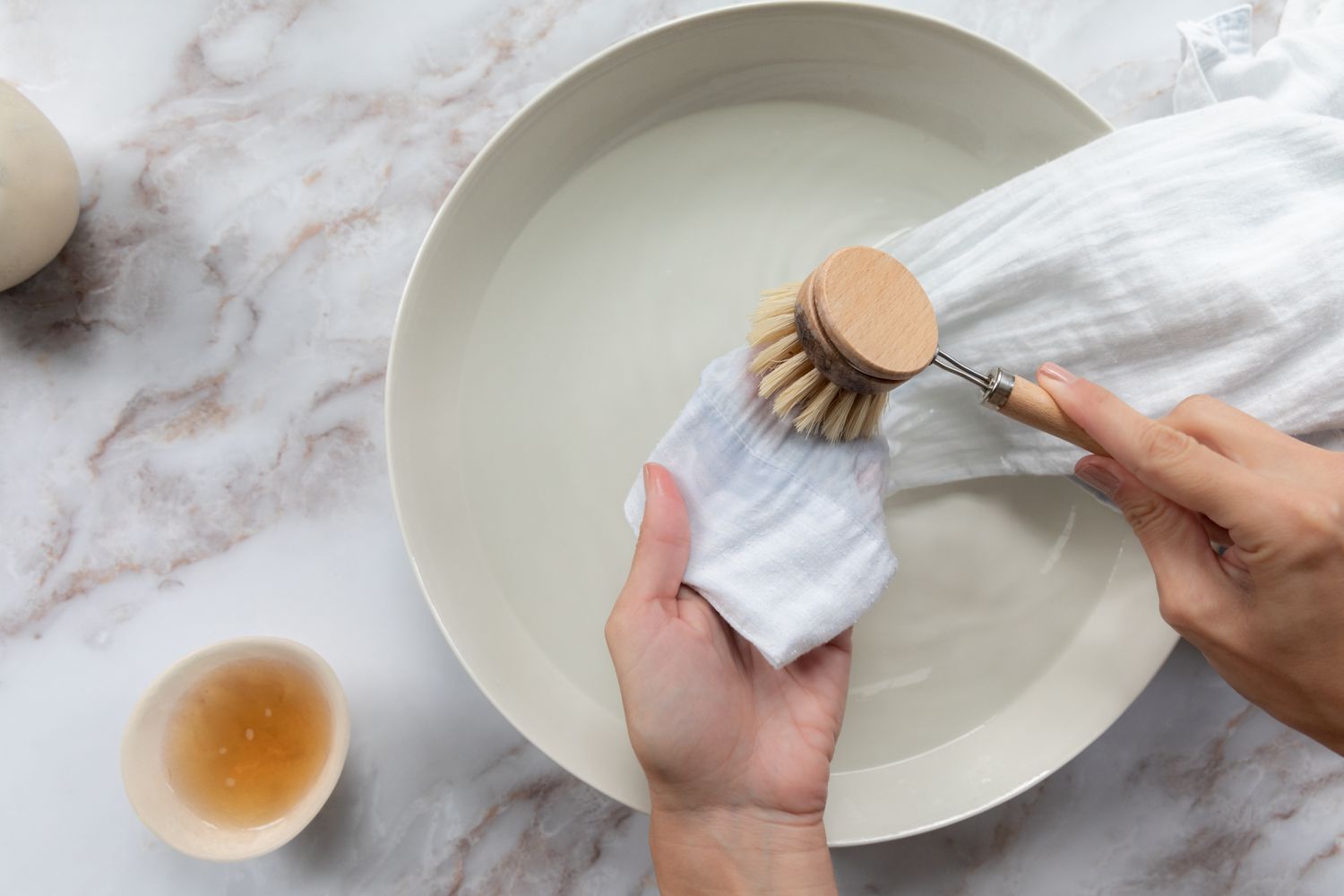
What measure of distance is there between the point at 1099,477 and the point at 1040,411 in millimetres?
80

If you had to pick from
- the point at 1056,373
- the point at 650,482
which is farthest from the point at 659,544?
the point at 1056,373

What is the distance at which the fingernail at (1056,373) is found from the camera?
0.48 metres

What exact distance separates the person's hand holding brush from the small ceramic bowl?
1.79ft

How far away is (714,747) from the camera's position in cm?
52

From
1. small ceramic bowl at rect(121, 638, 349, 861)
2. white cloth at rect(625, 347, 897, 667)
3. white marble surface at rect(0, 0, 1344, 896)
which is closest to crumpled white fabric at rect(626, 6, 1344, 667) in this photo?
white cloth at rect(625, 347, 897, 667)

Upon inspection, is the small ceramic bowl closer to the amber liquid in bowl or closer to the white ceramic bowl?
the amber liquid in bowl

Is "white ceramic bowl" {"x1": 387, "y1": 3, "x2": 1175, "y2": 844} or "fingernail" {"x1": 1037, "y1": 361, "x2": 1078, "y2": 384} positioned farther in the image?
"white ceramic bowl" {"x1": 387, "y1": 3, "x2": 1175, "y2": 844}

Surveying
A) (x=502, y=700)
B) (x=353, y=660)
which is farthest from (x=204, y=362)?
(x=502, y=700)

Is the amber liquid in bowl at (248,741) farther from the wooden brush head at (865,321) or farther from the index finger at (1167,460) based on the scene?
the index finger at (1167,460)

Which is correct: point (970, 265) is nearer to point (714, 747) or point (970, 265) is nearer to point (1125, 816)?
point (714, 747)

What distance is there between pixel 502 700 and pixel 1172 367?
0.49m

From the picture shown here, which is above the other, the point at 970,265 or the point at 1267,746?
the point at 970,265

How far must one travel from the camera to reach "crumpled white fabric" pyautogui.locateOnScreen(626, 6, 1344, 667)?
50 cm

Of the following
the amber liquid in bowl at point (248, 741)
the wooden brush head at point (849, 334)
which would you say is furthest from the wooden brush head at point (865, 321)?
the amber liquid in bowl at point (248, 741)
